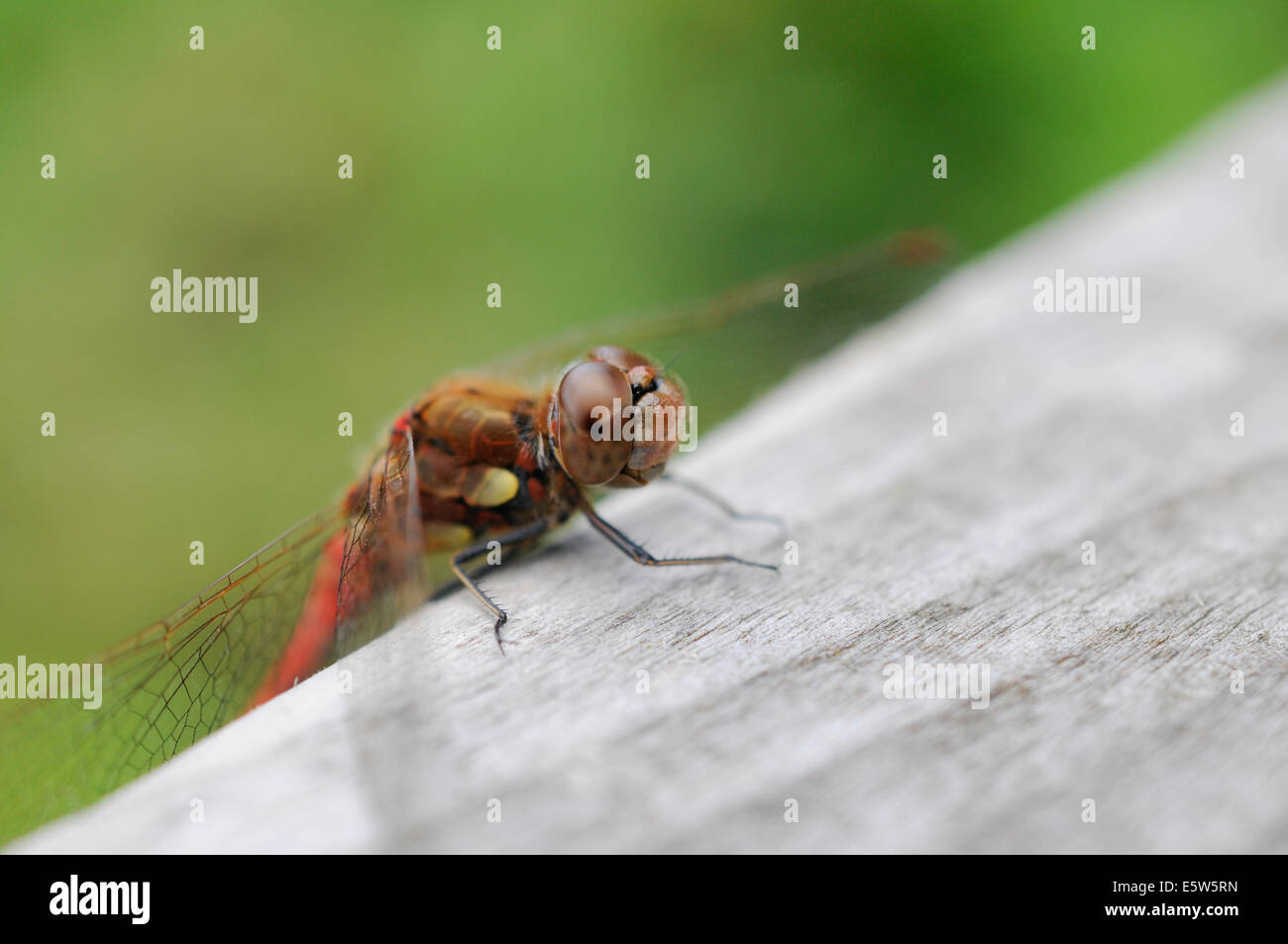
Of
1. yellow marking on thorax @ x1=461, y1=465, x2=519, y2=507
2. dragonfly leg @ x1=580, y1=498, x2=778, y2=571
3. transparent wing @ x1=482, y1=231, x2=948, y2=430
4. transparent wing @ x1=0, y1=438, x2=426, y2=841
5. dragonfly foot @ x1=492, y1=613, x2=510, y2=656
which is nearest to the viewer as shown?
dragonfly foot @ x1=492, y1=613, x2=510, y2=656

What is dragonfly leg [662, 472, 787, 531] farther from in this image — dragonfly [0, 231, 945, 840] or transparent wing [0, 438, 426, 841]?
transparent wing [0, 438, 426, 841]

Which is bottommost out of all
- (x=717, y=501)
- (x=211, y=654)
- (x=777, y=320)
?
(x=211, y=654)

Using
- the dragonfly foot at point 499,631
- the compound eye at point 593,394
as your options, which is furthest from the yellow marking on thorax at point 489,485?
the dragonfly foot at point 499,631

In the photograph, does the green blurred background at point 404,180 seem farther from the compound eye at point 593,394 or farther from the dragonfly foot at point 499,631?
the dragonfly foot at point 499,631

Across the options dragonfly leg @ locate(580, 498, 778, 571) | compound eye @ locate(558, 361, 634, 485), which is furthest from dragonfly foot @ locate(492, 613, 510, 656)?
compound eye @ locate(558, 361, 634, 485)

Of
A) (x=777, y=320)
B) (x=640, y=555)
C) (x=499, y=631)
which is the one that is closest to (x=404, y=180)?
(x=777, y=320)

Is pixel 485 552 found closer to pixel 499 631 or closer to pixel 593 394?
pixel 593 394
